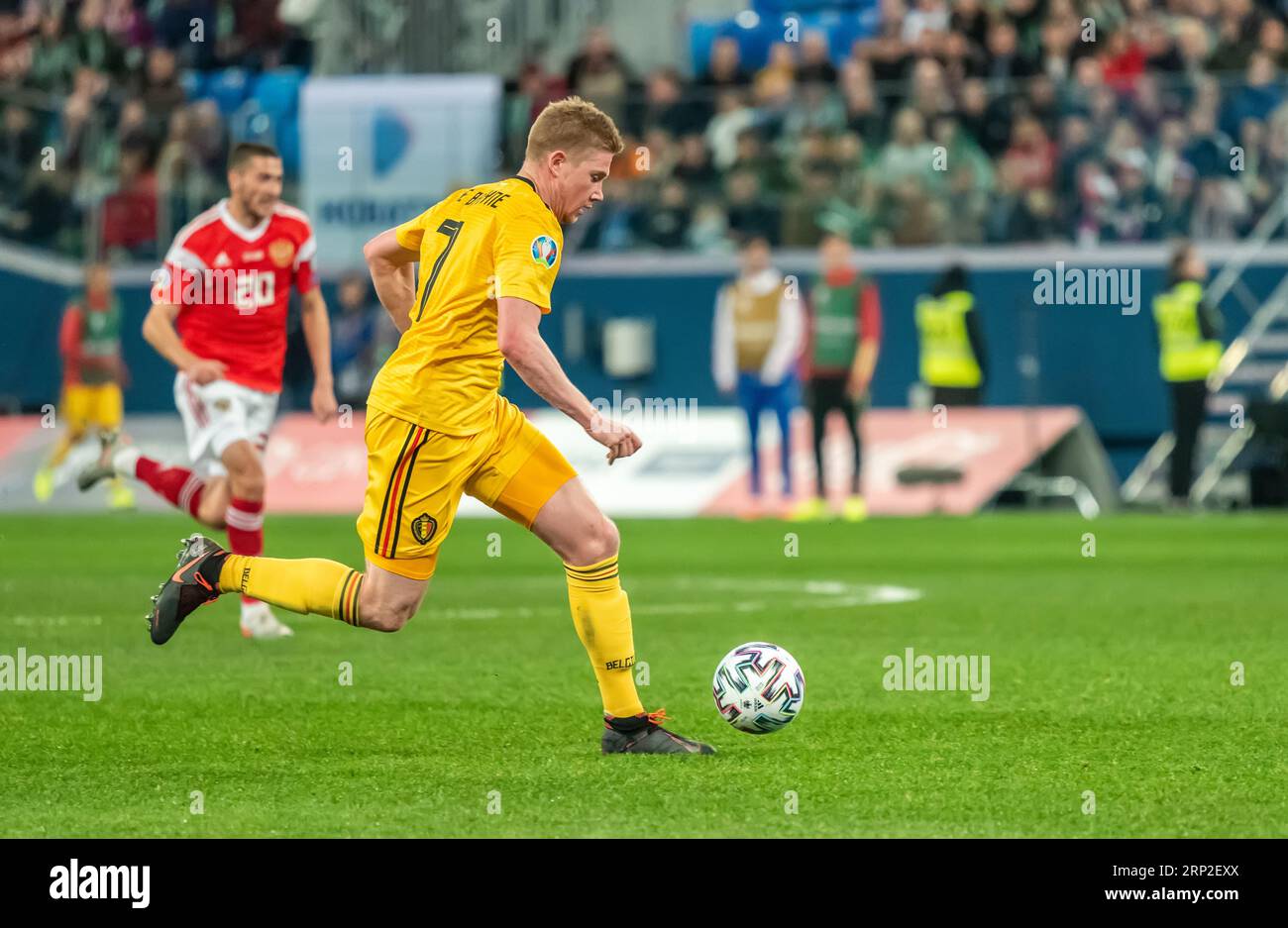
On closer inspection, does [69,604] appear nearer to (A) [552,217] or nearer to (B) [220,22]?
(A) [552,217]

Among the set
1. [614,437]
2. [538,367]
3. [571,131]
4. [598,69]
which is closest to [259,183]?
[571,131]

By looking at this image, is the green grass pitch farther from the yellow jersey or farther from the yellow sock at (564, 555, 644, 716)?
the yellow jersey

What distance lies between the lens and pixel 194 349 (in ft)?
35.6

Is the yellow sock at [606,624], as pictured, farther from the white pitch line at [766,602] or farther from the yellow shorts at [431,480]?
the white pitch line at [766,602]

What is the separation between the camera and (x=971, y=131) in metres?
22.0

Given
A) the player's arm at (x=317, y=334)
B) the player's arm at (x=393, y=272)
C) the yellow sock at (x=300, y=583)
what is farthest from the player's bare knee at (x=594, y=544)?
the player's arm at (x=317, y=334)

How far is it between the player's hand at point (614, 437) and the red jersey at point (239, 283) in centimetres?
458

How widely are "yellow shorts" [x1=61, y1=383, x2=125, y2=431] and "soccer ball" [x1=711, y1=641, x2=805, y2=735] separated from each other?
15842mm

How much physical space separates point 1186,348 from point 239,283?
1222 centimetres

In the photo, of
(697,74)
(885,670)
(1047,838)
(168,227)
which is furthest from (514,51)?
(1047,838)

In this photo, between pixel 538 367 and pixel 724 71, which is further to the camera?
pixel 724 71

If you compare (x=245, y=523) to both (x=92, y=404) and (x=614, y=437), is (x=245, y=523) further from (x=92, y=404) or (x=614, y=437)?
(x=92, y=404)

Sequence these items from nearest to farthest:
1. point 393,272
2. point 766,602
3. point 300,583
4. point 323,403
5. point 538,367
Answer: point 538,367 → point 300,583 → point 393,272 → point 323,403 → point 766,602

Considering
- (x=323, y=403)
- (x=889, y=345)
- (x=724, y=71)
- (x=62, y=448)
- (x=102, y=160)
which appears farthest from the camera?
(x=724, y=71)
